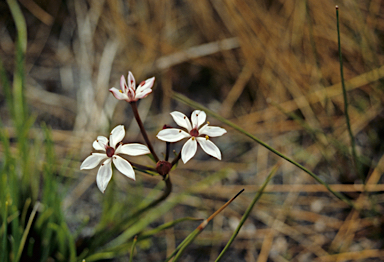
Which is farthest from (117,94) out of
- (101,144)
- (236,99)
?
(236,99)

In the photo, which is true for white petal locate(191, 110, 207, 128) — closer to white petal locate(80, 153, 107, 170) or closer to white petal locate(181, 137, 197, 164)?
white petal locate(181, 137, 197, 164)

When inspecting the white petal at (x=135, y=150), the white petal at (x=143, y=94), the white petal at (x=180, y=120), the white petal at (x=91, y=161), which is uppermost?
the white petal at (x=143, y=94)

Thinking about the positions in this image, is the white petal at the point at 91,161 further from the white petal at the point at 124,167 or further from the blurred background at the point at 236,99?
the blurred background at the point at 236,99

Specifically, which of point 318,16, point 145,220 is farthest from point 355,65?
point 145,220

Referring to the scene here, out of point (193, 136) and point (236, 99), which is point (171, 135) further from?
point (236, 99)

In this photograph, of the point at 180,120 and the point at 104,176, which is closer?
the point at 104,176

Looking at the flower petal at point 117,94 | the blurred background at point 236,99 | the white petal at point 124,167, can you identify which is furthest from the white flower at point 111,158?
the blurred background at point 236,99

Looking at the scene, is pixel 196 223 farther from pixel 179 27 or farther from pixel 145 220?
pixel 179 27

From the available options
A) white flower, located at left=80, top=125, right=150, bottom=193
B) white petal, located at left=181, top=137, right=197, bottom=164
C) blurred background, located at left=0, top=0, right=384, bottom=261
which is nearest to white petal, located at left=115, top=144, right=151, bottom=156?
white flower, located at left=80, top=125, right=150, bottom=193
